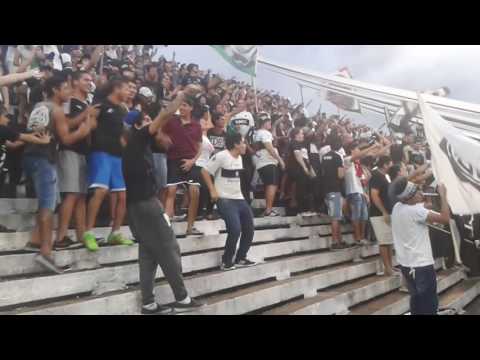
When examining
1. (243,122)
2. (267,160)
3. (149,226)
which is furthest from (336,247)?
(149,226)

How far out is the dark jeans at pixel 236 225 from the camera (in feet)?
12.6

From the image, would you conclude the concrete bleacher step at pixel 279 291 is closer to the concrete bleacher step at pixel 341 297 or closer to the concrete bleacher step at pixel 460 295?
the concrete bleacher step at pixel 341 297

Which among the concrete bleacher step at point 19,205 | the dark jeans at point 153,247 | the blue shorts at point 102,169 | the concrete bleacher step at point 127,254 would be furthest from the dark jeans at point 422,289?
the concrete bleacher step at point 19,205

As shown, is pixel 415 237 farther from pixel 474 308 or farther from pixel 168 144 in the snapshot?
pixel 168 144

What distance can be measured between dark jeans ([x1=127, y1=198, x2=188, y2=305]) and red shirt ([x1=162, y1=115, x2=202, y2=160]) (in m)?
0.98

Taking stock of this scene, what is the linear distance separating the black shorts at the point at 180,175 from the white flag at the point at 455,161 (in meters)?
2.02

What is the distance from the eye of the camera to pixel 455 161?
163 inches

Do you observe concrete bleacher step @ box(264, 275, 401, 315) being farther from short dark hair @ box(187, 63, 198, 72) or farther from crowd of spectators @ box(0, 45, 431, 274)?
short dark hair @ box(187, 63, 198, 72)

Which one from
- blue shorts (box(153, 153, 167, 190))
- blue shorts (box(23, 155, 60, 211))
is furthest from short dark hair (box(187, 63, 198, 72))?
blue shorts (box(23, 155, 60, 211))

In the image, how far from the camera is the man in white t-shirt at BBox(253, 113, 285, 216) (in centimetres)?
475

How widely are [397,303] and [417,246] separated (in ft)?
2.81
